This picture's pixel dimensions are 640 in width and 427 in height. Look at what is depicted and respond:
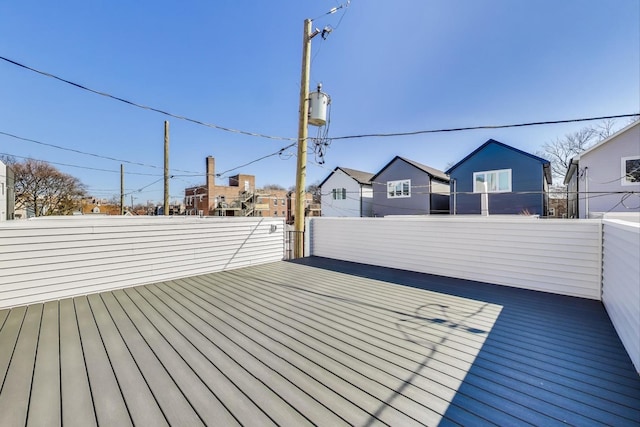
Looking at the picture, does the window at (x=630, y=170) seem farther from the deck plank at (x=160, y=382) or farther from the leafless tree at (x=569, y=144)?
the deck plank at (x=160, y=382)

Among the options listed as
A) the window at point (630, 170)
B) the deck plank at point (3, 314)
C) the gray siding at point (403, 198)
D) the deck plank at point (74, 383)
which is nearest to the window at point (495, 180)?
the gray siding at point (403, 198)

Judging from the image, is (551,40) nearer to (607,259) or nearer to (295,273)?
(607,259)

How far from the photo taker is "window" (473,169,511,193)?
1212 centimetres

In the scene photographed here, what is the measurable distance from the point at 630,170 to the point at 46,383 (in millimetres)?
15679

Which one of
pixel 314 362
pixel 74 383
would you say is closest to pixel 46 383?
pixel 74 383

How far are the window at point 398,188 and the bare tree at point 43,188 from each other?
24.5 metres

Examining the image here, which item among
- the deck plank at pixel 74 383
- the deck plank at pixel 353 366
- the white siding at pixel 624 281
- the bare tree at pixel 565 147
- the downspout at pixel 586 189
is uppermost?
the bare tree at pixel 565 147

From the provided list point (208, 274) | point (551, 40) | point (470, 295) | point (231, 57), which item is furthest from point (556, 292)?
point (231, 57)

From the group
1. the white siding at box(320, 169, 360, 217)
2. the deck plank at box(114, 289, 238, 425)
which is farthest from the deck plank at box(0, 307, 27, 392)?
the white siding at box(320, 169, 360, 217)

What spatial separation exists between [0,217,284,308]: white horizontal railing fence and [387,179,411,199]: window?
460 inches

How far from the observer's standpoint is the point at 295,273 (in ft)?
17.6

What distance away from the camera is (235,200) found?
2666cm

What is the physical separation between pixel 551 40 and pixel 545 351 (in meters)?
8.15

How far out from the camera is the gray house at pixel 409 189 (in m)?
15.0
